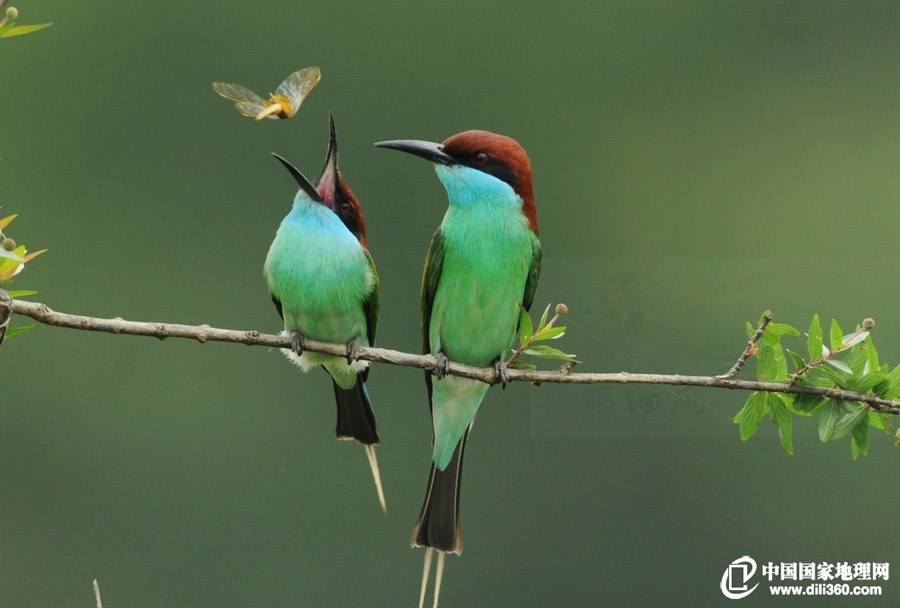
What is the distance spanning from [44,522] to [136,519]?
558 mm

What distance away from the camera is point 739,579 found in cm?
413

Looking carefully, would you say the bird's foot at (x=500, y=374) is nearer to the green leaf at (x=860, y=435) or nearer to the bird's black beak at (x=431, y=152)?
the bird's black beak at (x=431, y=152)

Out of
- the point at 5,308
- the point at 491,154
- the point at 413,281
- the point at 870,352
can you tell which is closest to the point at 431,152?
the point at 491,154

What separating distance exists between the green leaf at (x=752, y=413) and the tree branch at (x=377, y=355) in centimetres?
4

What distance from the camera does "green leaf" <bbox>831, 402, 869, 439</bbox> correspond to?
74.4 inches

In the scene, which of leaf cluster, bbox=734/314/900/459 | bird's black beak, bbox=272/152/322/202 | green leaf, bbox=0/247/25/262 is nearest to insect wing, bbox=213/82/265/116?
bird's black beak, bbox=272/152/322/202

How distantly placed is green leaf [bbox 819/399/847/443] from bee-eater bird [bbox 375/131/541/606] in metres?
0.65

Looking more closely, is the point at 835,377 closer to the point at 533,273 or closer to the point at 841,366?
the point at 841,366

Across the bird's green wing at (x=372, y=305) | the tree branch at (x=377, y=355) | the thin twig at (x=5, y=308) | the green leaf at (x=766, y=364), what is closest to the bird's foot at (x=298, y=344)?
the tree branch at (x=377, y=355)

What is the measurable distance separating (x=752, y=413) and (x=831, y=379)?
0.40ft

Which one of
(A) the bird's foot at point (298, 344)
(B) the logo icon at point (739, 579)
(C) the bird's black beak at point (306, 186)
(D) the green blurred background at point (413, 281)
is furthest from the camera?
(D) the green blurred background at point (413, 281)

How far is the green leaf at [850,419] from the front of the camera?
1891 millimetres

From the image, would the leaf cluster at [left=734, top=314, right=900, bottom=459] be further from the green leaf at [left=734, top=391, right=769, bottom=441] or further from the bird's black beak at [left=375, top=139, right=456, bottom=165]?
the bird's black beak at [left=375, top=139, right=456, bottom=165]

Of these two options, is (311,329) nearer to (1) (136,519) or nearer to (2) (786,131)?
(1) (136,519)
